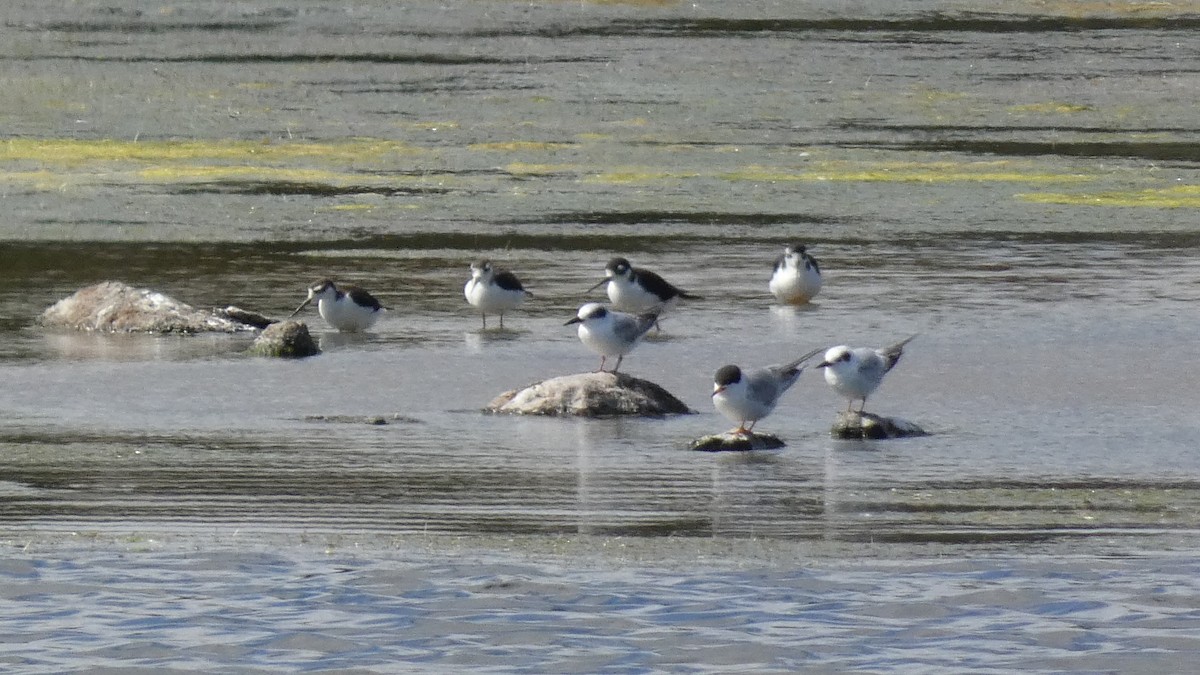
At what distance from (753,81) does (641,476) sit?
68.0ft

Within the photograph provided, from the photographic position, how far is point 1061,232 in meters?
19.3

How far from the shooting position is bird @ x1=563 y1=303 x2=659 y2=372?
41.2 ft

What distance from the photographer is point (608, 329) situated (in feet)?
41.5

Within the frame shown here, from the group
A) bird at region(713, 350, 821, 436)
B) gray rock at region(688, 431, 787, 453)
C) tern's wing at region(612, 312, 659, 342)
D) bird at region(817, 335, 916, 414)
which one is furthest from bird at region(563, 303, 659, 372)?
gray rock at region(688, 431, 787, 453)

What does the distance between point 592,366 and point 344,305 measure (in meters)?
1.96

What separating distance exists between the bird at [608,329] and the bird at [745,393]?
59.6 inches

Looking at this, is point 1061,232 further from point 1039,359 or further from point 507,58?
point 507,58

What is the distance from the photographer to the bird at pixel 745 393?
428 inches

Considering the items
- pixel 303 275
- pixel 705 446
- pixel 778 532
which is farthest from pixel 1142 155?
pixel 778 532

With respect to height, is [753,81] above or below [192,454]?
above

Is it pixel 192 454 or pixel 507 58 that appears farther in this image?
pixel 507 58

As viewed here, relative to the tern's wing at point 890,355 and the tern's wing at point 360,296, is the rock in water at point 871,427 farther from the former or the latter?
the tern's wing at point 360,296

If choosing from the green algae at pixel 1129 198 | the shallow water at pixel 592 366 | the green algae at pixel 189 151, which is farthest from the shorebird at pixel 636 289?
the green algae at pixel 189 151

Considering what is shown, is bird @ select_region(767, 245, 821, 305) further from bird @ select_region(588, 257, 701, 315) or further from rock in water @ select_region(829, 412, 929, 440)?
rock in water @ select_region(829, 412, 929, 440)
